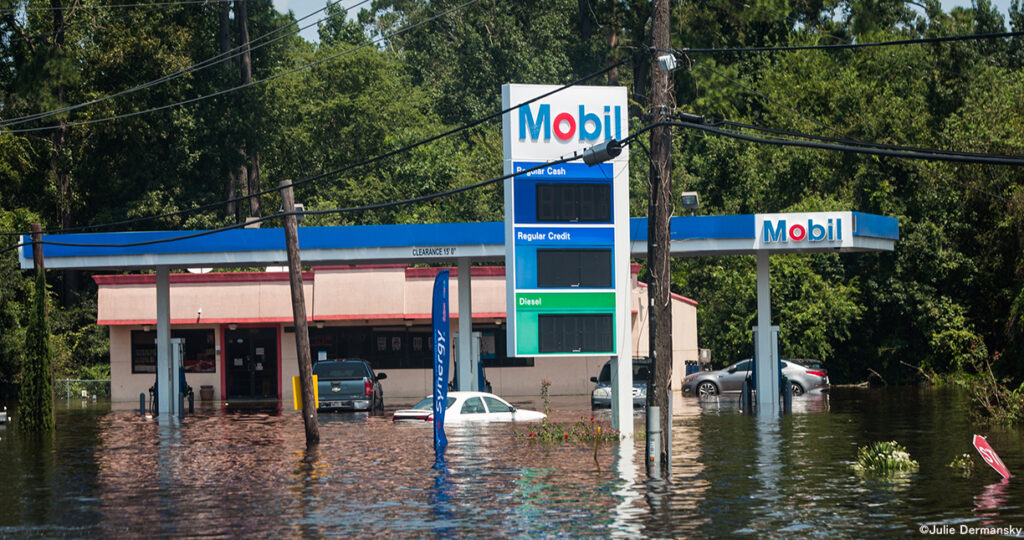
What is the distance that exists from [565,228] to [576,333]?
7.87ft

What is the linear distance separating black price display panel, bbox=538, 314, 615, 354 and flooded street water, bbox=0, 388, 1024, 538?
2.28m

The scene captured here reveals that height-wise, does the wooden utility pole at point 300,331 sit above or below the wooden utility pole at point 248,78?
below

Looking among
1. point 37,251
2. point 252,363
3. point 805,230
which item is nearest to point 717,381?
point 805,230

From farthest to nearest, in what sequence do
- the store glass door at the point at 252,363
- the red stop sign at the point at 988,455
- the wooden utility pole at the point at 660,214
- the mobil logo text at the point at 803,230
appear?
the store glass door at the point at 252,363 < the mobil logo text at the point at 803,230 < the wooden utility pole at the point at 660,214 < the red stop sign at the point at 988,455

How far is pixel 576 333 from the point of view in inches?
1102

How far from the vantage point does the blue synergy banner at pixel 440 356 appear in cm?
2602

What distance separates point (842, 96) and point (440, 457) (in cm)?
4313

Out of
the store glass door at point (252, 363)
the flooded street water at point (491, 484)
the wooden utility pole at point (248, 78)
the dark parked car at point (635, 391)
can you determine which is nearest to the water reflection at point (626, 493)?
the flooded street water at point (491, 484)

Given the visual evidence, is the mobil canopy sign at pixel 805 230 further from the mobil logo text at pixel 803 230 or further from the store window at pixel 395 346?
the store window at pixel 395 346

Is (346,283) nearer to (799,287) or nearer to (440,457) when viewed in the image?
(799,287)

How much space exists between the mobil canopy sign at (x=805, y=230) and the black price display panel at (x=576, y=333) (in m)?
11.4

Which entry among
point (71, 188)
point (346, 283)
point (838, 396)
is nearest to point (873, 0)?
point (838, 396)

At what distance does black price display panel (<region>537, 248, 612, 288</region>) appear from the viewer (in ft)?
92.1

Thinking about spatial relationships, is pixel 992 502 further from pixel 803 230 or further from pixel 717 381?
pixel 717 381
